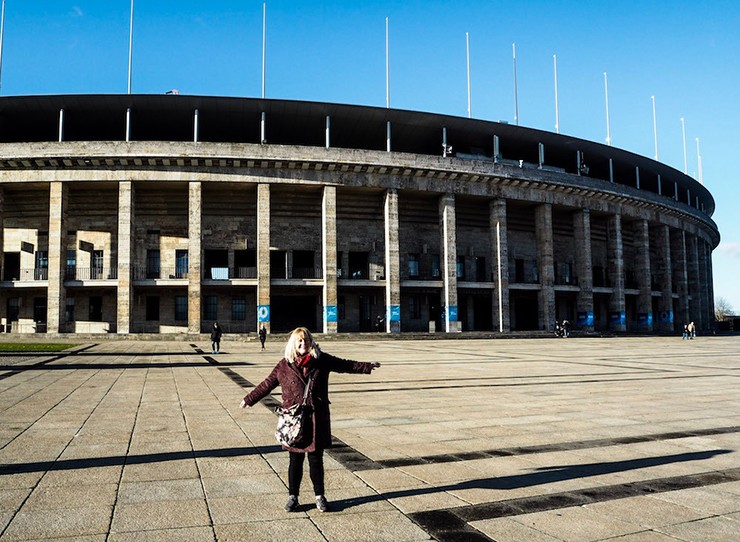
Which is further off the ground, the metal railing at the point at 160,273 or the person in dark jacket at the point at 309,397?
the metal railing at the point at 160,273

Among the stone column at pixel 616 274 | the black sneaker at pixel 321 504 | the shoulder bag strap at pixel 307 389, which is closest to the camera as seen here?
the black sneaker at pixel 321 504

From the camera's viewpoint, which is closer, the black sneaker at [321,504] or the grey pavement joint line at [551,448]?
the black sneaker at [321,504]

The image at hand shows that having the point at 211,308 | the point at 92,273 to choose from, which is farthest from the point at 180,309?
the point at 92,273

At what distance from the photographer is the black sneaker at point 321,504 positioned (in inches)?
187

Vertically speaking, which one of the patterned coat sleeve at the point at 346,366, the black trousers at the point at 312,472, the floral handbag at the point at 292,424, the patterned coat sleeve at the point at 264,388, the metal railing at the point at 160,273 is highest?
the metal railing at the point at 160,273

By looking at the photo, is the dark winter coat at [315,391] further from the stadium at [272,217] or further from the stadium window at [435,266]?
the stadium window at [435,266]

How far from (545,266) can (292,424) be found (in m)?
42.9

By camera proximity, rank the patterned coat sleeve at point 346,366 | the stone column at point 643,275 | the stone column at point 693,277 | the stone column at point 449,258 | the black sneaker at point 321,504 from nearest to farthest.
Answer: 1. the black sneaker at point 321,504
2. the patterned coat sleeve at point 346,366
3. the stone column at point 449,258
4. the stone column at point 643,275
5. the stone column at point 693,277

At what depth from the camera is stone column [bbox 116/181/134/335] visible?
36.6m

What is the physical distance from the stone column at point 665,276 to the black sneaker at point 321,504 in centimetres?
5750

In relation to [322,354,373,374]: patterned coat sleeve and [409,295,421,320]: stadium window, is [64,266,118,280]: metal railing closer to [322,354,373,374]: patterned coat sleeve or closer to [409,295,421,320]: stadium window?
[409,295,421,320]: stadium window

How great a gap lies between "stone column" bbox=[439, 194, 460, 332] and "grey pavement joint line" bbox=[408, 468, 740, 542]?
3508 centimetres

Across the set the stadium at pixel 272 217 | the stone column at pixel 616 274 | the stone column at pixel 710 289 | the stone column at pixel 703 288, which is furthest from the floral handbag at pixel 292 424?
the stone column at pixel 710 289

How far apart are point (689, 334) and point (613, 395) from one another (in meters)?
39.6
